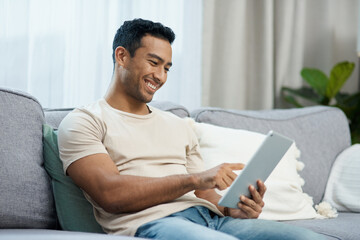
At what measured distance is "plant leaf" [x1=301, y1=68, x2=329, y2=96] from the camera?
3.23 m

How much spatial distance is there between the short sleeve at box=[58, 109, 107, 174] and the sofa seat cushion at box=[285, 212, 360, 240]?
33.9 inches

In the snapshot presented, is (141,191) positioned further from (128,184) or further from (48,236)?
(48,236)

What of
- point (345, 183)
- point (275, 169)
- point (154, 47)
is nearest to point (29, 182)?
point (154, 47)

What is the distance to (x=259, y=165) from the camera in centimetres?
138

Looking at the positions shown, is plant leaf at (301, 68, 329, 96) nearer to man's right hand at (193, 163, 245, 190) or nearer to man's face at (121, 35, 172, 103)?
man's face at (121, 35, 172, 103)

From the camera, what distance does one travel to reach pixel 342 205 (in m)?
2.25

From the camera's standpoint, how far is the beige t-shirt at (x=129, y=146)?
1.45 metres

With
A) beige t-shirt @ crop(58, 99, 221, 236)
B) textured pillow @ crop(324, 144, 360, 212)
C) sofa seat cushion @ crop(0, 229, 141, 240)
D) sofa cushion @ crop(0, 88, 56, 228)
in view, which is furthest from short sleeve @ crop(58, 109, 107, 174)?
textured pillow @ crop(324, 144, 360, 212)

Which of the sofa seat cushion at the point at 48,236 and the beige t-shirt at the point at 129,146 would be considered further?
the beige t-shirt at the point at 129,146

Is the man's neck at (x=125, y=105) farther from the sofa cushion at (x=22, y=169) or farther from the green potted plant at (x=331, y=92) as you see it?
the green potted plant at (x=331, y=92)

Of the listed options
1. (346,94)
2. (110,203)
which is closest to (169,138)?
(110,203)

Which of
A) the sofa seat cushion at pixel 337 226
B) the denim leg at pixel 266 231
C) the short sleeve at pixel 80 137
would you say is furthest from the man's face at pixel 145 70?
the sofa seat cushion at pixel 337 226

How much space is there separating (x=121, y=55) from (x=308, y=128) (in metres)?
1.15

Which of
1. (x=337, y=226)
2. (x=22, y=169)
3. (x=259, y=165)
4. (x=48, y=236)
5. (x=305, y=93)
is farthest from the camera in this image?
(x=305, y=93)
